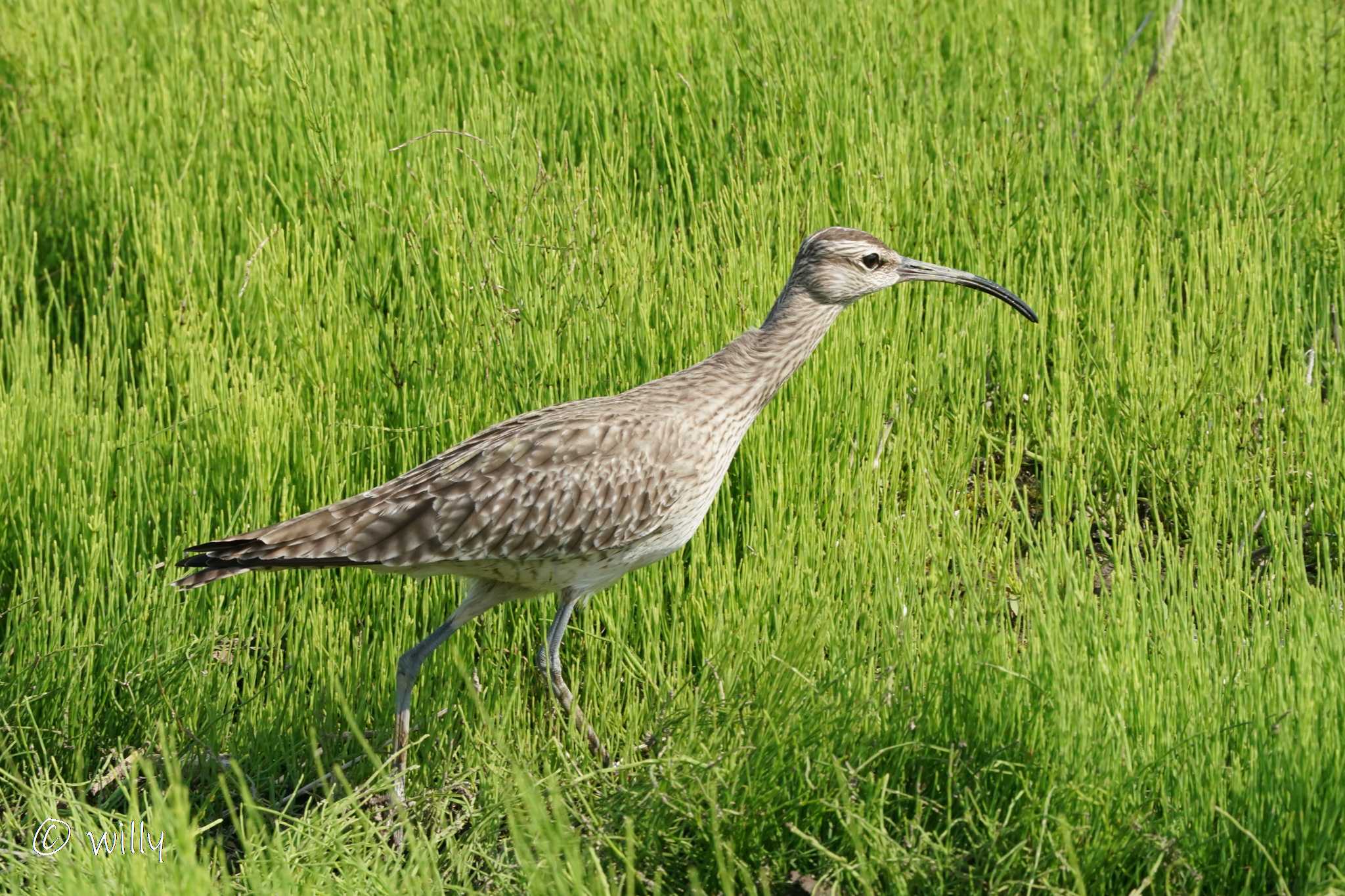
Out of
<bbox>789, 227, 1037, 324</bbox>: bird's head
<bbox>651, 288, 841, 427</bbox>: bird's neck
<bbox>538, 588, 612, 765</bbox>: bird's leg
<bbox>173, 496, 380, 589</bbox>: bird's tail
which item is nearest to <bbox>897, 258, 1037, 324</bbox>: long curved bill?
<bbox>789, 227, 1037, 324</bbox>: bird's head

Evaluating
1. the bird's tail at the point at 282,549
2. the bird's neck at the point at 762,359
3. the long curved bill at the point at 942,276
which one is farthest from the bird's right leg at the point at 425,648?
the long curved bill at the point at 942,276

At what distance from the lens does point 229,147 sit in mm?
6258

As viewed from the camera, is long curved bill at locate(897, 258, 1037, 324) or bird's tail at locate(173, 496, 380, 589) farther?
long curved bill at locate(897, 258, 1037, 324)

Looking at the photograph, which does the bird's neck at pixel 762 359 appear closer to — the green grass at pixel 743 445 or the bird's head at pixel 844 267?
the bird's head at pixel 844 267

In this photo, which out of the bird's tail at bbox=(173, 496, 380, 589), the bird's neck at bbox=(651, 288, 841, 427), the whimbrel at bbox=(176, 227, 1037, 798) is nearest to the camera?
the bird's tail at bbox=(173, 496, 380, 589)

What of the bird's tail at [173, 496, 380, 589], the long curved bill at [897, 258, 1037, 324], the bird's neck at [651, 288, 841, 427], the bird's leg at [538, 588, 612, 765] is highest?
the long curved bill at [897, 258, 1037, 324]

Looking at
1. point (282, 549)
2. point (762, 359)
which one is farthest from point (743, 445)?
point (282, 549)

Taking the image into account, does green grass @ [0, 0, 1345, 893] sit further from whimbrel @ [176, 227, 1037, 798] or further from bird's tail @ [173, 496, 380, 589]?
bird's tail @ [173, 496, 380, 589]

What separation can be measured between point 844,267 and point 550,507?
1.17m

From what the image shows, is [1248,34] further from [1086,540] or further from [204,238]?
[204,238]

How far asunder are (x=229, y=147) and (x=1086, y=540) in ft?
13.9

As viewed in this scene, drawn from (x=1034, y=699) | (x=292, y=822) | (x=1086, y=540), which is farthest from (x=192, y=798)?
(x=1086, y=540)

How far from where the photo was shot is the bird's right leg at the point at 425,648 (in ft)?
13.0

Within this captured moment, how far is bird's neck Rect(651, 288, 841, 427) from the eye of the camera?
13.6ft
